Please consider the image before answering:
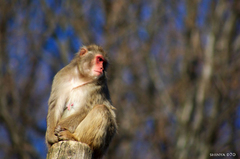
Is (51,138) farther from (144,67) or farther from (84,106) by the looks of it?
(144,67)

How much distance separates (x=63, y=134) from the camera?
17.3 ft

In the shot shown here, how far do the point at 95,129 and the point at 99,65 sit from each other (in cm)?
123

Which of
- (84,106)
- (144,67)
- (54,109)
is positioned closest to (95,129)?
(84,106)

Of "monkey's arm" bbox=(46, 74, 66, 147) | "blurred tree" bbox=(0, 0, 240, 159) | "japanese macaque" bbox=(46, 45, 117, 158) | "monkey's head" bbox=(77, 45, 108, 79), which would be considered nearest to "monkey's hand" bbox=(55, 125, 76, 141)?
"japanese macaque" bbox=(46, 45, 117, 158)

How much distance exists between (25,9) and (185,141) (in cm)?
759

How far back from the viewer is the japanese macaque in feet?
17.9

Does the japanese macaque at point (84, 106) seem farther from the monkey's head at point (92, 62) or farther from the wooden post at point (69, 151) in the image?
the wooden post at point (69, 151)

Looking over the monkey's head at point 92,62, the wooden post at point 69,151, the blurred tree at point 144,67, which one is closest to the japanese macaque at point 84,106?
the monkey's head at point 92,62

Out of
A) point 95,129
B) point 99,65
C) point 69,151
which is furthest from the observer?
point 99,65

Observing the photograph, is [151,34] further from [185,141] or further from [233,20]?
[185,141]

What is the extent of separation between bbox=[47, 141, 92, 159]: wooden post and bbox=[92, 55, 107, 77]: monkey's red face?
→ 6.00 feet

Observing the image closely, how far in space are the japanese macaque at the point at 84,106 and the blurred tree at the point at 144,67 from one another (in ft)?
22.7

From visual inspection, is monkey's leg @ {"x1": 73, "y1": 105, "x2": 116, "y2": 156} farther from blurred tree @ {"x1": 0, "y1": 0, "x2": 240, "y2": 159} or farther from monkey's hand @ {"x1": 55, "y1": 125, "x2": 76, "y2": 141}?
blurred tree @ {"x1": 0, "y1": 0, "x2": 240, "y2": 159}

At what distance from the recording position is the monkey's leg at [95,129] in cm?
545
